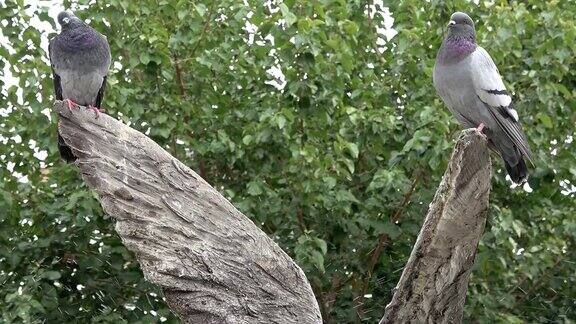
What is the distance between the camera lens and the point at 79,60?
6855 mm

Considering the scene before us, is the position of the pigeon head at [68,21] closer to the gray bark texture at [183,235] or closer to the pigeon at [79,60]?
the pigeon at [79,60]

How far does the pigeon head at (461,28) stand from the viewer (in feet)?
21.2

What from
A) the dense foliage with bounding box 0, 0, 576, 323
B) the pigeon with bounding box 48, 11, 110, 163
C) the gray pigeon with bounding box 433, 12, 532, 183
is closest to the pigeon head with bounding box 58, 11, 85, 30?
the pigeon with bounding box 48, 11, 110, 163

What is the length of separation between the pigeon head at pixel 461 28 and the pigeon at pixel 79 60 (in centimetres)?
200

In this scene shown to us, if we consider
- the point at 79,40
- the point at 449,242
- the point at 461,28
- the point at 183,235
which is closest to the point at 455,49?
the point at 461,28

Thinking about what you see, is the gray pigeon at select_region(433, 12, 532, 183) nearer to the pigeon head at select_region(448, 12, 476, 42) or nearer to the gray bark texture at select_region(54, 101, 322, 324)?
the pigeon head at select_region(448, 12, 476, 42)

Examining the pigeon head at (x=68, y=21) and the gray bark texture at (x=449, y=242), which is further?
the pigeon head at (x=68, y=21)

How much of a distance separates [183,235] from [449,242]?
4.21ft

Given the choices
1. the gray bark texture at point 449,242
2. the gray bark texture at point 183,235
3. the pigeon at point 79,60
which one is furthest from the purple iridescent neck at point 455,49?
→ the pigeon at point 79,60

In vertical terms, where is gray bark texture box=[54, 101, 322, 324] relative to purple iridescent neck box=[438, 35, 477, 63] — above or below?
below

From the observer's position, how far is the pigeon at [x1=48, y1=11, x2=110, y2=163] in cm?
685

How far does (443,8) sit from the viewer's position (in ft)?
26.6

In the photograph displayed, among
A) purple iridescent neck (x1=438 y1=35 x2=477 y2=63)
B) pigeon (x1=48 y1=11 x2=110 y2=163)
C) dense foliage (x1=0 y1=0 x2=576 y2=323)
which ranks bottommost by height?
dense foliage (x1=0 y1=0 x2=576 y2=323)

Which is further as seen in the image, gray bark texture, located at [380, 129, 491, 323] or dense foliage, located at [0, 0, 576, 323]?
dense foliage, located at [0, 0, 576, 323]
